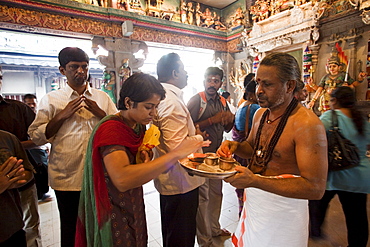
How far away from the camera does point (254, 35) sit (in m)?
6.86

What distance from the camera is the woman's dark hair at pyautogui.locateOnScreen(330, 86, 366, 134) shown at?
185 cm

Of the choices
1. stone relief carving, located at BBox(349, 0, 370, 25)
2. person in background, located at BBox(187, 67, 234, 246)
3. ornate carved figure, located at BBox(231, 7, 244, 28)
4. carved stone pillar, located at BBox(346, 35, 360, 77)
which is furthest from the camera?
ornate carved figure, located at BBox(231, 7, 244, 28)

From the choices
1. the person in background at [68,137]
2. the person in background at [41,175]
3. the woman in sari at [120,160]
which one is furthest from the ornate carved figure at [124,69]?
the woman in sari at [120,160]

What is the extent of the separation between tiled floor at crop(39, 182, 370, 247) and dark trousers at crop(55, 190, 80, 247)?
999 millimetres

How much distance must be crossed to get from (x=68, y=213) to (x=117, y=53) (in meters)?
5.23

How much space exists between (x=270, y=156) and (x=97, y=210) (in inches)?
41.1

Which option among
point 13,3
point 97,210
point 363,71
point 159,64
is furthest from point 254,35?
point 97,210

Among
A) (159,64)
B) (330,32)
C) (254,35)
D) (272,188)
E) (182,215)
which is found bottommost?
(182,215)

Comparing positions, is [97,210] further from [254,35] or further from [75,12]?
[254,35]

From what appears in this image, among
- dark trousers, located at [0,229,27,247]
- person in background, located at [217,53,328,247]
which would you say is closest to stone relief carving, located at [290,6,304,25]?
person in background, located at [217,53,328,247]

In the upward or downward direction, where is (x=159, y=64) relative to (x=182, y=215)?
upward

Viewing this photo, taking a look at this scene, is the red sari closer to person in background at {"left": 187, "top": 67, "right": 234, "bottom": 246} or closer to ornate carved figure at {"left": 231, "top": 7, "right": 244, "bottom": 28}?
person in background at {"left": 187, "top": 67, "right": 234, "bottom": 246}

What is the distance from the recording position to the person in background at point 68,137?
1.59 meters

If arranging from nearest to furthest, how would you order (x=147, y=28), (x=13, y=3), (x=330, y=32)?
(x=13, y=3) → (x=330, y=32) → (x=147, y=28)
